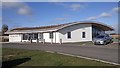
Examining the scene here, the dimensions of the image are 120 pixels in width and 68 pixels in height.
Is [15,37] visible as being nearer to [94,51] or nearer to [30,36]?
[30,36]

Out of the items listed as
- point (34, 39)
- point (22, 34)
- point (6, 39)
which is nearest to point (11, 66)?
point (34, 39)

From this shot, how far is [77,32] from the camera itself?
39.4 meters

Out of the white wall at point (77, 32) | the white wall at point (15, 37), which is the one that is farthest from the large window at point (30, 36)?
the white wall at point (77, 32)

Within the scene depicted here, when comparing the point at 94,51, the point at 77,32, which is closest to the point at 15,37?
the point at 77,32

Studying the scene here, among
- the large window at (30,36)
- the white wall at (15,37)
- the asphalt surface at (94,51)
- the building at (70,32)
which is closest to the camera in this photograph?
the asphalt surface at (94,51)

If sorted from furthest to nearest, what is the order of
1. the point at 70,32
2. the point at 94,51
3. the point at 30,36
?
the point at 30,36 → the point at 70,32 → the point at 94,51

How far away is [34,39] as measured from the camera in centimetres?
4400

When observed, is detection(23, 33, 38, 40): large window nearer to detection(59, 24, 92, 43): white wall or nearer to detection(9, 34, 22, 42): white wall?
detection(9, 34, 22, 42): white wall

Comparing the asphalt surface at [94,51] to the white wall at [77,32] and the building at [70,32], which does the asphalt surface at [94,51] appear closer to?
the building at [70,32]

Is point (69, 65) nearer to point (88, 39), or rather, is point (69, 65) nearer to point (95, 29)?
point (88, 39)

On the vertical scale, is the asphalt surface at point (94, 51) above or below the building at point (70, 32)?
below

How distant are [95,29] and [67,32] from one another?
740 cm

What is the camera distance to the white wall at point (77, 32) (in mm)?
38031

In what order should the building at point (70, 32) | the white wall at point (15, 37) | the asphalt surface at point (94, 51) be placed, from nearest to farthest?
the asphalt surface at point (94, 51)
the building at point (70, 32)
the white wall at point (15, 37)
